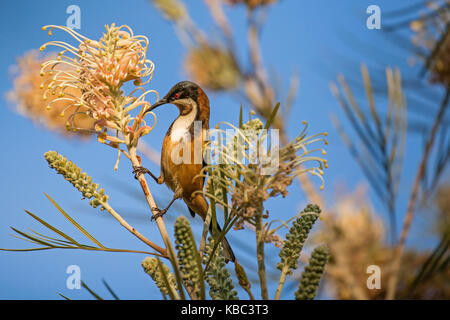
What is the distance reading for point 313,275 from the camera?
28 cm

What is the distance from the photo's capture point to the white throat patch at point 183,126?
1.46 feet

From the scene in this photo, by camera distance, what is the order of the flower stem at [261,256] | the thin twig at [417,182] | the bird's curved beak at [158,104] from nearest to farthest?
the flower stem at [261,256] → the bird's curved beak at [158,104] → the thin twig at [417,182]

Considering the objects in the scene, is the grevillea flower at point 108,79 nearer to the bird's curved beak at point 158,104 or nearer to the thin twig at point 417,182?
the bird's curved beak at point 158,104

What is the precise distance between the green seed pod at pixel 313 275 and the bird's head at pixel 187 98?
209mm

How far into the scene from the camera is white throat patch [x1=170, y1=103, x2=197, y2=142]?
0.44 m

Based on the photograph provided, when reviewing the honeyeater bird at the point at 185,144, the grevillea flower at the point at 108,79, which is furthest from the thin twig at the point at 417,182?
the grevillea flower at the point at 108,79

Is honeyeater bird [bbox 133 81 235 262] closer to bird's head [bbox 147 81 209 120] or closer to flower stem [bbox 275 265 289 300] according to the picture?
bird's head [bbox 147 81 209 120]

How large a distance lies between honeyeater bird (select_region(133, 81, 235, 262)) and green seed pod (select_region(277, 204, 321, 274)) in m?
0.16

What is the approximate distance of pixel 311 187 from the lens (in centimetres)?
72

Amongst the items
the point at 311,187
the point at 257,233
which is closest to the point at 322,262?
the point at 257,233
